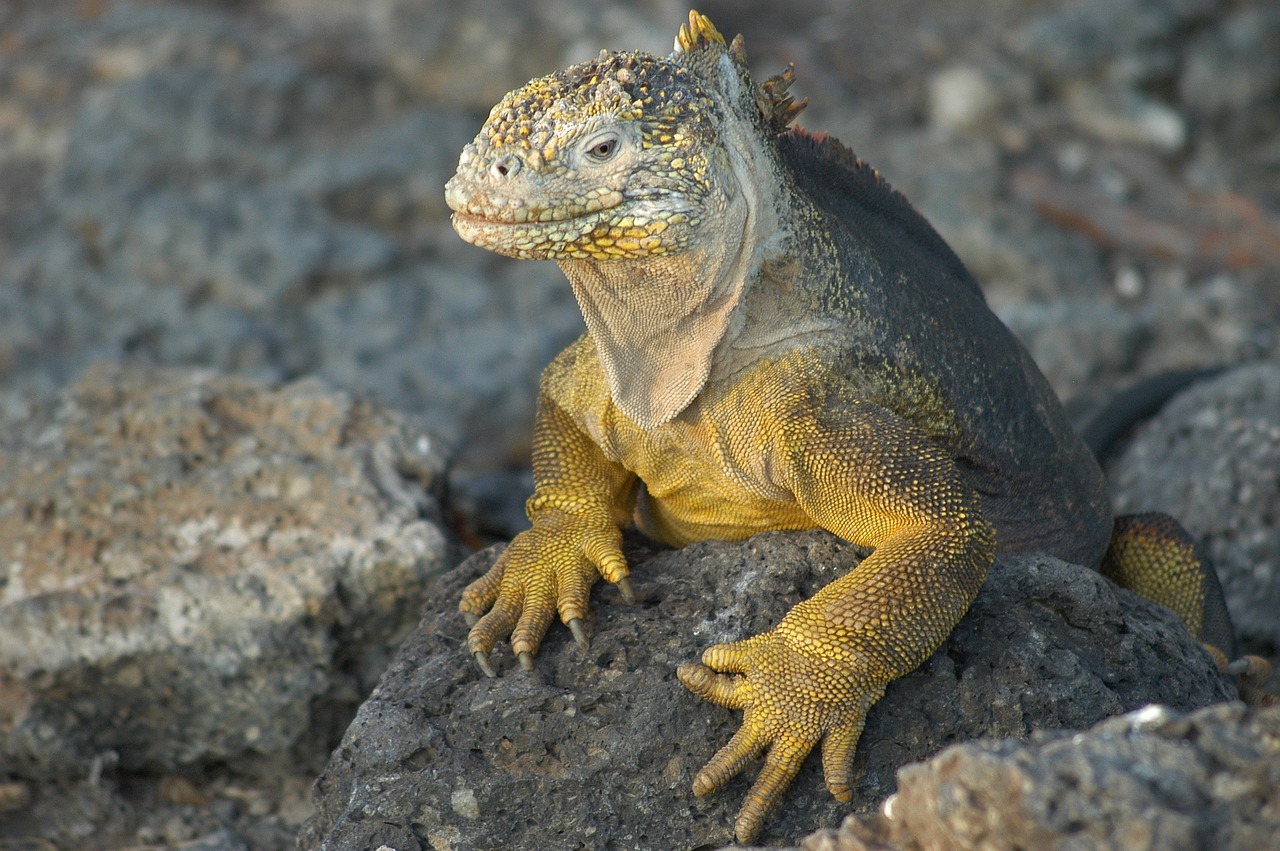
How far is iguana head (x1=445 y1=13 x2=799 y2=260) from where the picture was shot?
269 cm

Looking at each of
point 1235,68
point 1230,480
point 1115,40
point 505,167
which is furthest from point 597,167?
point 1235,68

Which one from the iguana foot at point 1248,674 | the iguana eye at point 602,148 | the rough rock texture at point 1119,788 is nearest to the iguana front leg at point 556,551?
the iguana eye at point 602,148

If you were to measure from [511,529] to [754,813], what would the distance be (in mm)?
2295

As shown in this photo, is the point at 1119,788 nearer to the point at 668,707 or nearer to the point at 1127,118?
the point at 668,707

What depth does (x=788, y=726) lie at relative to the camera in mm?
2773

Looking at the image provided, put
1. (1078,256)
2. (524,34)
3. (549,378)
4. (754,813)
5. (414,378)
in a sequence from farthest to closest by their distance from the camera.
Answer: (524,34) → (1078,256) → (414,378) → (549,378) → (754,813)

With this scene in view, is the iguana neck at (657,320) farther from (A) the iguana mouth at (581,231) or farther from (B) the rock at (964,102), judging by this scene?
(B) the rock at (964,102)

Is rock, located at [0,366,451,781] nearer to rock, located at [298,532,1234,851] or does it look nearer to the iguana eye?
rock, located at [298,532,1234,851]

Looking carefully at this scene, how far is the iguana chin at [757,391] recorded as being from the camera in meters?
2.76

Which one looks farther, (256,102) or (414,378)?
(256,102)

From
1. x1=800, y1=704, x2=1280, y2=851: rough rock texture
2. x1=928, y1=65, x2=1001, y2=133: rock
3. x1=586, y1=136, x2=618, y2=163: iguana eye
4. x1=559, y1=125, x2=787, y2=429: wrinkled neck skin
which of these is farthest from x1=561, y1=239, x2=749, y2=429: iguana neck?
x1=928, y1=65, x2=1001, y2=133: rock

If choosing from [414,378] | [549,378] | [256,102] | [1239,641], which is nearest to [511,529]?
[549,378]

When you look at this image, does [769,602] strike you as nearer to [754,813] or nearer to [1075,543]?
[754,813]

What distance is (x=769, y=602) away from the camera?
121 inches
